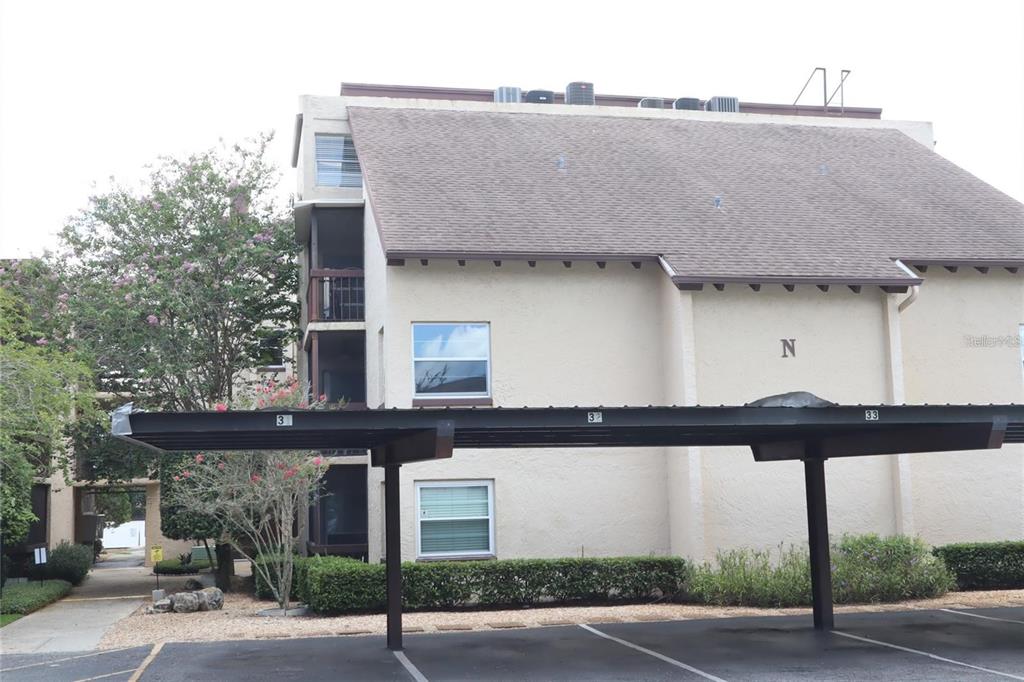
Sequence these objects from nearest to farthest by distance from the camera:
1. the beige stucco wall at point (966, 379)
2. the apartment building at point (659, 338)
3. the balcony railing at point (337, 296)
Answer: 1. the apartment building at point (659, 338)
2. the beige stucco wall at point (966, 379)
3. the balcony railing at point (337, 296)

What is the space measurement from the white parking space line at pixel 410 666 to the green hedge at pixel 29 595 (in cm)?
1205

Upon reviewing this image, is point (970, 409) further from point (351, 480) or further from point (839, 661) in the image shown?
point (351, 480)

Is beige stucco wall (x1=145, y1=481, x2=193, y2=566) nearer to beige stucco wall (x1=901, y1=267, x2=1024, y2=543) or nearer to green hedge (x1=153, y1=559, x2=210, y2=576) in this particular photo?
green hedge (x1=153, y1=559, x2=210, y2=576)

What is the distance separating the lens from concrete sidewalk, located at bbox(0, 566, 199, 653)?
1717 cm

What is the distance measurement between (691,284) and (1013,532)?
7.99 meters

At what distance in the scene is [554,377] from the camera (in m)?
20.9

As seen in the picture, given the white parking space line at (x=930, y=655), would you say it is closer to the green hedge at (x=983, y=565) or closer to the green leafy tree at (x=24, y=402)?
the green hedge at (x=983, y=565)

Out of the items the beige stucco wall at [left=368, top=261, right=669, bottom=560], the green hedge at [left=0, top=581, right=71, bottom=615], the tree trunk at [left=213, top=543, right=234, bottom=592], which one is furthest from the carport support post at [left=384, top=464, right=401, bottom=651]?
the tree trunk at [left=213, top=543, right=234, bottom=592]

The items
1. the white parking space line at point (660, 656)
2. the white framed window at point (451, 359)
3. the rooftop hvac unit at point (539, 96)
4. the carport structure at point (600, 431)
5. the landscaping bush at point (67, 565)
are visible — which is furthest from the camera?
the landscaping bush at point (67, 565)

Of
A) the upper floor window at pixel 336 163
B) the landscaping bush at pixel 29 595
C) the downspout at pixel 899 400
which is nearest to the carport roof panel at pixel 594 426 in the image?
the downspout at pixel 899 400

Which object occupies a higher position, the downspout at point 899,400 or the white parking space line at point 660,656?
the downspout at point 899,400

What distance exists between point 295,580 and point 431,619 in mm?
4995

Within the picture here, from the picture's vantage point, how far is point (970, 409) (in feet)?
43.8

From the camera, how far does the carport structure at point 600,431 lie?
1195 centimetres
